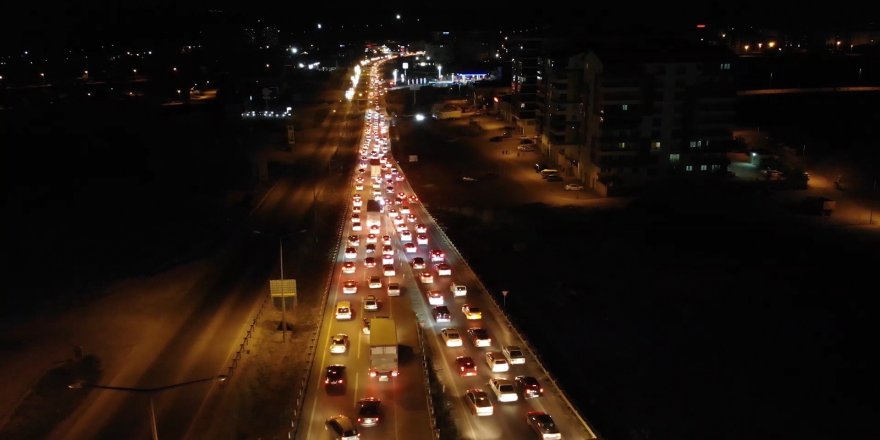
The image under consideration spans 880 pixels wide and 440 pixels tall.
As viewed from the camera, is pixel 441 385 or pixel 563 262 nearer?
pixel 441 385

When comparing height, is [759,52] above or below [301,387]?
above

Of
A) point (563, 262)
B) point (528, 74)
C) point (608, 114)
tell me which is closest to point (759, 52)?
point (528, 74)

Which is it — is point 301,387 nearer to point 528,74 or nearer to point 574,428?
point 574,428

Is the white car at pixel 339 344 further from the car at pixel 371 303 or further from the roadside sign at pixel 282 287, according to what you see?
the roadside sign at pixel 282 287

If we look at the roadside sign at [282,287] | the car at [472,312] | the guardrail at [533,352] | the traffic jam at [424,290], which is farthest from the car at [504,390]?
the roadside sign at [282,287]

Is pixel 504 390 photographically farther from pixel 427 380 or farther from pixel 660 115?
pixel 660 115

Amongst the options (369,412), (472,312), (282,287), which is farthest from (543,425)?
(282,287)
